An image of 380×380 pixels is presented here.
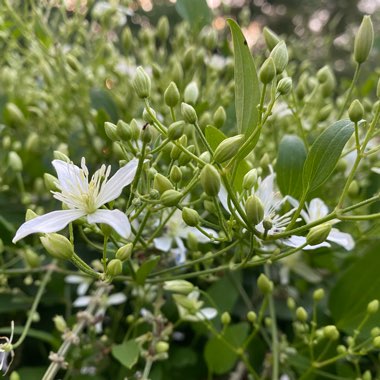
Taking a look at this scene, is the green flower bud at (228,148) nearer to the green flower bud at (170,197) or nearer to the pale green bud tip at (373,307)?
the green flower bud at (170,197)

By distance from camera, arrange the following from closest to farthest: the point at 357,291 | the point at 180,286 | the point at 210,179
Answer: the point at 210,179
the point at 180,286
the point at 357,291

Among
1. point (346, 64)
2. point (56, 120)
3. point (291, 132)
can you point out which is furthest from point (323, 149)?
point (346, 64)

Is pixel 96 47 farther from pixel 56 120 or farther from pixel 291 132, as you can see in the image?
pixel 291 132

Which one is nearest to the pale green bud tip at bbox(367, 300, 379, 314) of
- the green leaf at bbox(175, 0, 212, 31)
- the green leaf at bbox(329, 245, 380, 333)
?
the green leaf at bbox(329, 245, 380, 333)

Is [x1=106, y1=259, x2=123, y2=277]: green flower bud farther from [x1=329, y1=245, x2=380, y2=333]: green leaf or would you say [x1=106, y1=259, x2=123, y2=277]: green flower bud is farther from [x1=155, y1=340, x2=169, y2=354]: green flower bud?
[x1=329, y1=245, x2=380, y2=333]: green leaf

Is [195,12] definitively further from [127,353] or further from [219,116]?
[127,353]

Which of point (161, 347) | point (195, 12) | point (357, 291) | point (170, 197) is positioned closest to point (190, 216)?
point (170, 197)
